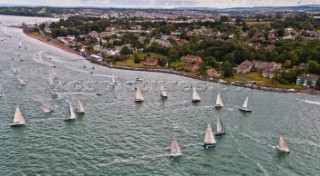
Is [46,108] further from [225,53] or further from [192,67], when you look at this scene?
[225,53]

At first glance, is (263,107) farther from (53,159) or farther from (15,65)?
(15,65)

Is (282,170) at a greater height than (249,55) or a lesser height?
lesser

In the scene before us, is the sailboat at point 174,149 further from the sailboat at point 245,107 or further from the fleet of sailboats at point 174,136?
the sailboat at point 245,107

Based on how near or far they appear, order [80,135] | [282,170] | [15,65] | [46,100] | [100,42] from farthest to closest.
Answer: [100,42], [15,65], [46,100], [80,135], [282,170]

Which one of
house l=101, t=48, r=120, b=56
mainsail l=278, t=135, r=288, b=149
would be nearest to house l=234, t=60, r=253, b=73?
house l=101, t=48, r=120, b=56

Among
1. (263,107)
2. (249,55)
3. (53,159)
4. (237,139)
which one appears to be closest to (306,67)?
(249,55)

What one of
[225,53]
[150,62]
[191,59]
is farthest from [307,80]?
[150,62]

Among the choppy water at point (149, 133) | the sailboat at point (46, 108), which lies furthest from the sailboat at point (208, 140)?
the sailboat at point (46, 108)

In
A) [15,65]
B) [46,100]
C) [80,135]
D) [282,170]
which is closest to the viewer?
[282,170]
